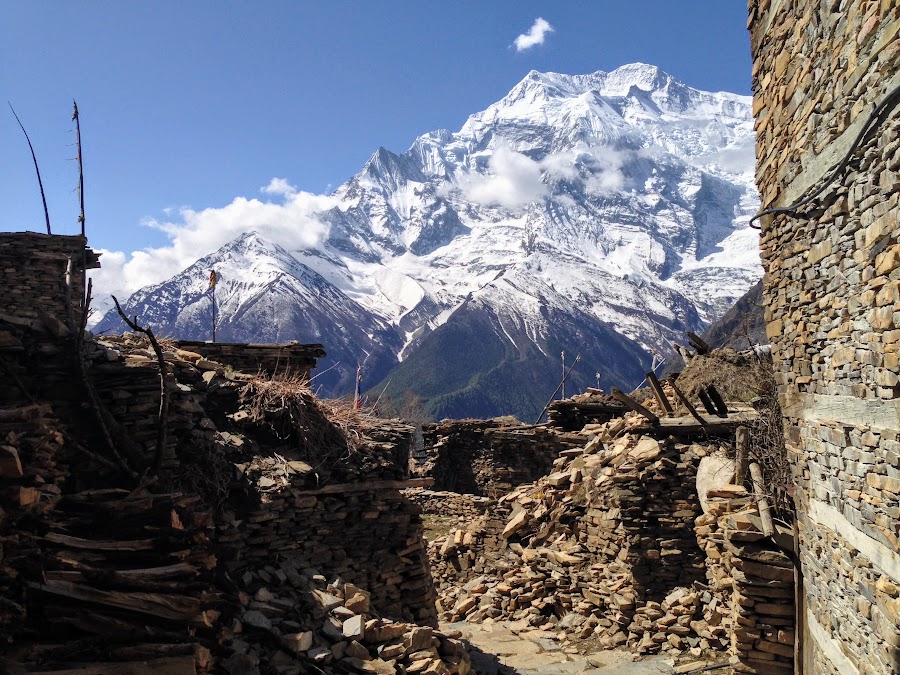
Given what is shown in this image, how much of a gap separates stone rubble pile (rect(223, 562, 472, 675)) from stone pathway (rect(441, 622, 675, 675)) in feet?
9.36

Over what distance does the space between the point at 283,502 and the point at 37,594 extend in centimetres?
459

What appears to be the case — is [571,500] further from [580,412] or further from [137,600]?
[137,600]

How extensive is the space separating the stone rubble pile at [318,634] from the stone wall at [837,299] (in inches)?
193

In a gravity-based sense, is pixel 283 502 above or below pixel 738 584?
above

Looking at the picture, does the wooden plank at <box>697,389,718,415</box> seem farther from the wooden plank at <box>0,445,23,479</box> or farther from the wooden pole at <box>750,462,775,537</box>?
the wooden plank at <box>0,445,23,479</box>

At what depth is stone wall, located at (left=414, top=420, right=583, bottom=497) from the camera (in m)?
27.1

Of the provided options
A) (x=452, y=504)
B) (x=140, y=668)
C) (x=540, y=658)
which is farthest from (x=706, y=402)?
(x=452, y=504)

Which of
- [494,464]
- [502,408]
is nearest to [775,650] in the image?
[494,464]

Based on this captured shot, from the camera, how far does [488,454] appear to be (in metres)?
28.8

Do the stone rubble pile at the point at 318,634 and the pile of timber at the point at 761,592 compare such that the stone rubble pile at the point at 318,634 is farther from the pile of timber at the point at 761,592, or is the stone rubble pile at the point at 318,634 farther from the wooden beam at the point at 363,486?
the pile of timber at the point at 761,592

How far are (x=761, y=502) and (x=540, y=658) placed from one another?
543 cm

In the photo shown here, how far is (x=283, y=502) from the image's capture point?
1015cm

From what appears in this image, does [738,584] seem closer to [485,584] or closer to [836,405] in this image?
[836,405]

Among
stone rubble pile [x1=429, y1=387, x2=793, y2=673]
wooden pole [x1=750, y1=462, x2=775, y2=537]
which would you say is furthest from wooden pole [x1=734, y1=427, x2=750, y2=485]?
stone rubble pile [x1=429, y1=387, x2=793, y2=673]
